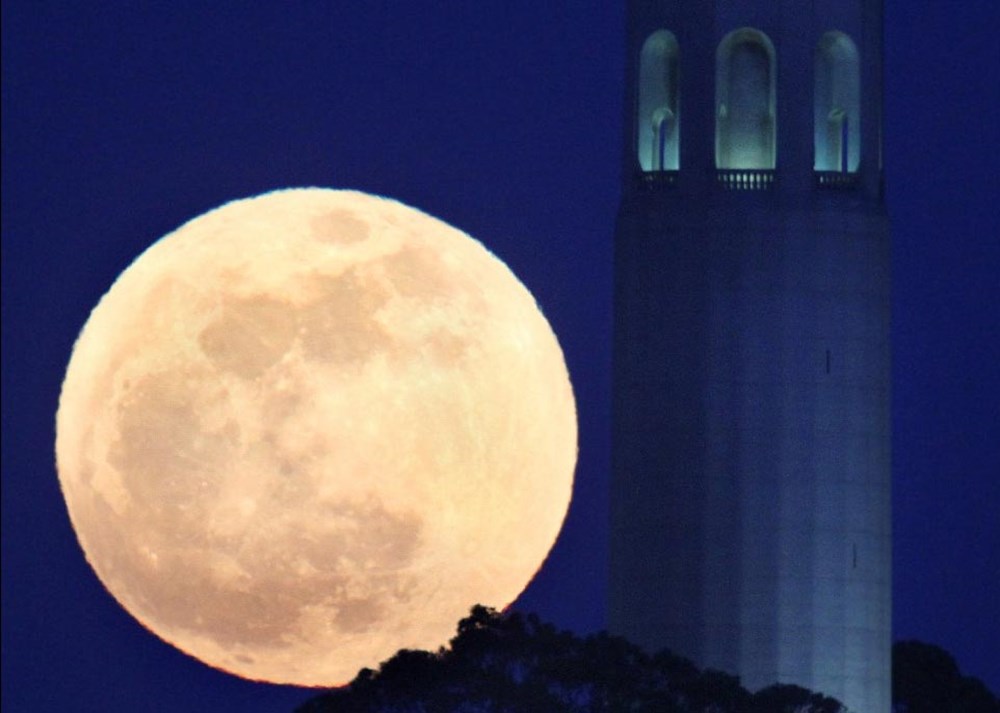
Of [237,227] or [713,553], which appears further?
[713,553]

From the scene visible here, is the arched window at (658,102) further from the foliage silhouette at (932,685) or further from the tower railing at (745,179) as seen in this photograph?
the foliage silhouette at (932,685)

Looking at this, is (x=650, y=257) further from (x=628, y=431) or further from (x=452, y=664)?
(x=452, y=664)

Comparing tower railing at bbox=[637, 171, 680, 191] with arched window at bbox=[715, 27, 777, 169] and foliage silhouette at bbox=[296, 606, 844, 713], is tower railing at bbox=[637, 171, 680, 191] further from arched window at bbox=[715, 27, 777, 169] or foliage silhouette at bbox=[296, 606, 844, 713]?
foliage silhouette at bbox=[296, 606, 844, 713]

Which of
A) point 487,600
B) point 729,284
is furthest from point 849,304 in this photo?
A: point 487,600

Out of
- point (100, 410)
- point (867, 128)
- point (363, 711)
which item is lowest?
point (363, 711)

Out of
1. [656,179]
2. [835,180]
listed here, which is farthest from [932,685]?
[656,179]

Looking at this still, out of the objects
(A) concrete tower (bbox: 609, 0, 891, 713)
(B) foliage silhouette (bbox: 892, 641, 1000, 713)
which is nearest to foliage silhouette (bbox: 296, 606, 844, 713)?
(A) concrete tower (bbox: 609, 0, 891, 713)

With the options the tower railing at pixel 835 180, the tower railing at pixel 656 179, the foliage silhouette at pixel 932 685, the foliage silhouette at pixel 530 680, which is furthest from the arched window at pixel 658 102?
the foliage silhouette at pixel 530 680
